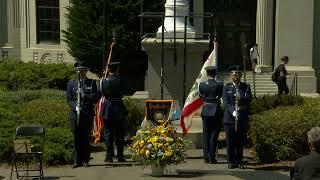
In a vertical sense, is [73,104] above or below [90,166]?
above

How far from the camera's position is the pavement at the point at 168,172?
413 inches

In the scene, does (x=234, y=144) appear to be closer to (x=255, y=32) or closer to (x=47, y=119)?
(x=47, y=119)

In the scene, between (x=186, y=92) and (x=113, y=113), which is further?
(x=186, y=92)

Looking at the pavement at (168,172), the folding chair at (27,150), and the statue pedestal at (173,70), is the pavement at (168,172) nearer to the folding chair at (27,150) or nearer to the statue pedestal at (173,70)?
the folding chair at (27,150)

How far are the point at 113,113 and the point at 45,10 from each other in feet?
75.2

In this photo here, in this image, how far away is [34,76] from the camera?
885 inches

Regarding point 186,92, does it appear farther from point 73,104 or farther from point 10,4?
point 10,4

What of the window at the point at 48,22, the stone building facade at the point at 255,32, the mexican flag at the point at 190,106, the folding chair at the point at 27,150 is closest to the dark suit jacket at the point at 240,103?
the mexican flag at the point at 190,106

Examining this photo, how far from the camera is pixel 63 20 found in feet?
108

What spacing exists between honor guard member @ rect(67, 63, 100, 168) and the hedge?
1.59 feet

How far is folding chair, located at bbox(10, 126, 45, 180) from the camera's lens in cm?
1027

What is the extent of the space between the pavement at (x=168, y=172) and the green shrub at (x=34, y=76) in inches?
400

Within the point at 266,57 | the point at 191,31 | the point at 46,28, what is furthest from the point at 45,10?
the point at 191,31

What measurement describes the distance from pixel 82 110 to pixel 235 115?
2.57m
